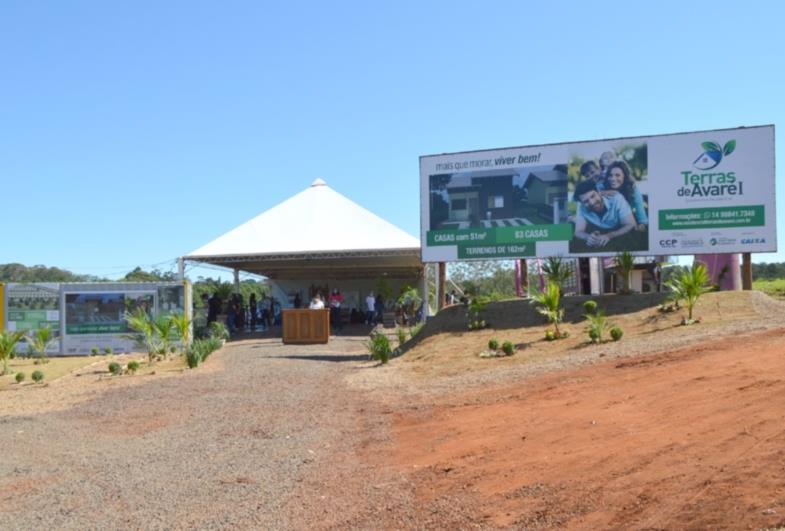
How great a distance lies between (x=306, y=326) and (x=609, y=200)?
9877 millimetres

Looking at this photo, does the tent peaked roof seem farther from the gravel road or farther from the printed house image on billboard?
the gravel road

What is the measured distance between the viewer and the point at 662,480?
556cm

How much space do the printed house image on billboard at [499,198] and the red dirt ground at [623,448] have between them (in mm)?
9659

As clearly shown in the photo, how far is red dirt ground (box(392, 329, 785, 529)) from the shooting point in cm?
511

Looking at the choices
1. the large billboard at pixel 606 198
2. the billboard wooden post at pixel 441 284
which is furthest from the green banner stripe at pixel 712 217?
the billboard wooden post at pixel 441 284

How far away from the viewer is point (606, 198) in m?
19.8

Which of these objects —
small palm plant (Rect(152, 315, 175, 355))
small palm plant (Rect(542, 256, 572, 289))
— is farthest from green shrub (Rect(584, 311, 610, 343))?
small palm plant (Rect(152, 315, 175, 355))

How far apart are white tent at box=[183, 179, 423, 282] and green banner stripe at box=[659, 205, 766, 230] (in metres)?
12.5

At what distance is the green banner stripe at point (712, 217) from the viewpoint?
18906 mm

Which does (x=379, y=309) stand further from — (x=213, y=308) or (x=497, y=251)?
(x=497, y=251)

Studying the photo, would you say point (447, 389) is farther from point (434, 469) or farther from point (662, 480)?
point (662, 480)

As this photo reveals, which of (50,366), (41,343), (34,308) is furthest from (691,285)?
(34,308)

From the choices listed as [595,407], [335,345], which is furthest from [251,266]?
[595,407]

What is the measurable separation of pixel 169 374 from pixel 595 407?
35.8ft
